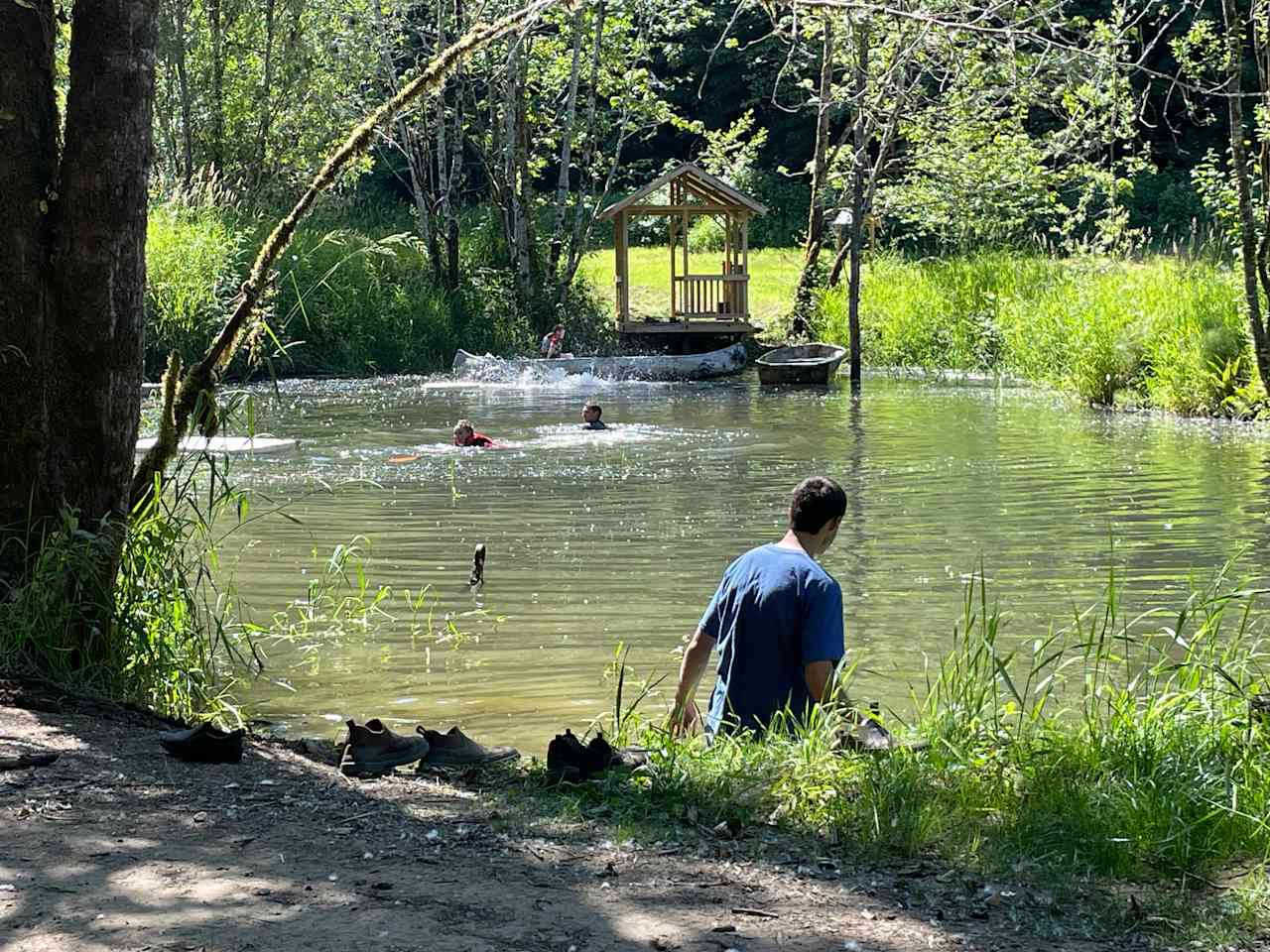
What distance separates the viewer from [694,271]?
4703cm

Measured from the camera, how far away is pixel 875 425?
21109 mm

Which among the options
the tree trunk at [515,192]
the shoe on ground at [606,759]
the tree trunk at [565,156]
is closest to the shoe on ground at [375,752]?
the shoe on ground at [606,759]

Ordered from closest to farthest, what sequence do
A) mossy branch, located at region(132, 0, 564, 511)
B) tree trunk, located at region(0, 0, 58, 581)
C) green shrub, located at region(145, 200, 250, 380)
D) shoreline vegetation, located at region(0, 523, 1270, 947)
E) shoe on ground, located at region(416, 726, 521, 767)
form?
shoreline vegetation, located at region(0, 523, 1270, 947) < shoe on ground, located at region(416, 726, 521, 767) < tree trunk, located at region(0, 0, 58, 581) < mossy branch, located at region(132, 0, 564, 511) < green shrub, located at region(145, 200, 250, 380)

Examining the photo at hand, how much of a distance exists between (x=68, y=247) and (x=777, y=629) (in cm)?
322

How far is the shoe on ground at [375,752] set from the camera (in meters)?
5.54

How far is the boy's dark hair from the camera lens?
238 inches

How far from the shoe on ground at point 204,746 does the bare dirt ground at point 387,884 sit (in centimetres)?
15

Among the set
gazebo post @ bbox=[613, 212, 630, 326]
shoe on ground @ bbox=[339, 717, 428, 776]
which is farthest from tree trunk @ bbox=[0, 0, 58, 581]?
gazebo post @ bbox=[613, 212, 630, 326]

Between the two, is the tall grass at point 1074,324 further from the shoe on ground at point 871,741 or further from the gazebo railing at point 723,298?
the shoe on ground at point 871,741

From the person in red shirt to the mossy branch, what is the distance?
434 inches

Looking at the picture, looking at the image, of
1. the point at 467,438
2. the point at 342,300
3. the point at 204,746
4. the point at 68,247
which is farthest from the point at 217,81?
the point at 204,746

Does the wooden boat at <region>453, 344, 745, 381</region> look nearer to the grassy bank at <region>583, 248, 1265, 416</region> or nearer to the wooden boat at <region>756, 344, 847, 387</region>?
the wooden boat at <region>756, 344, 847, 387</region>

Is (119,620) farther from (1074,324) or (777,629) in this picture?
(1074,324)

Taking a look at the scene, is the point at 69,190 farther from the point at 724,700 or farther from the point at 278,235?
the point at 724,700
